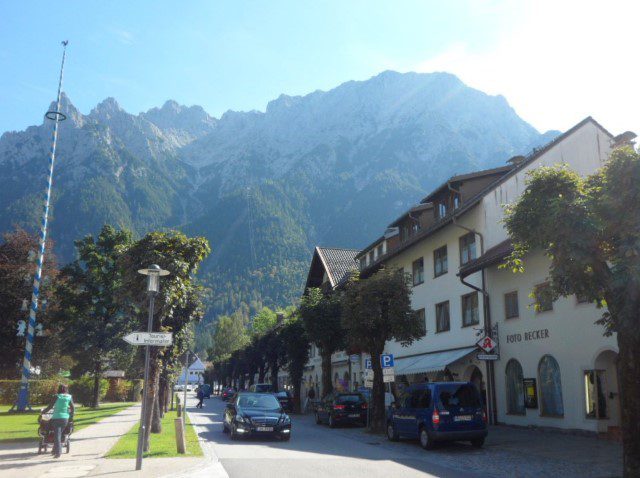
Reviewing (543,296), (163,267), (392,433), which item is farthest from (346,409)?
(543,296)

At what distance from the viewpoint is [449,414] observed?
54.9 feet

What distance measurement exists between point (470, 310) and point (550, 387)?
6690mm

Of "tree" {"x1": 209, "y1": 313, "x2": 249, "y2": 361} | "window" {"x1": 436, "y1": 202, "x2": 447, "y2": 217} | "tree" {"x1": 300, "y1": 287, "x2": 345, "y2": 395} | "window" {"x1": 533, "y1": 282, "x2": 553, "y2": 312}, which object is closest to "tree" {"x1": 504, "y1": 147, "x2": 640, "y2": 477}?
A: "window" {"x1": 533, "y1": 282, "x2": 553, "y2": 312}

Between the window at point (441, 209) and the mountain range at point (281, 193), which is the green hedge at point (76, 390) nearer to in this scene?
the window at point (441, 209)

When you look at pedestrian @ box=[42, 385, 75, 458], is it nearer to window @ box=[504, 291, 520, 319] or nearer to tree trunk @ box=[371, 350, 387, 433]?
tree trunk @ box=[371, 350, 387, 433]

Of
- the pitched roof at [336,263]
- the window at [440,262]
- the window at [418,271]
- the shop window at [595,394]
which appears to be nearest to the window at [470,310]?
the window at [440,262]

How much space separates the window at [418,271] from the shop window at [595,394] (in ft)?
47.2

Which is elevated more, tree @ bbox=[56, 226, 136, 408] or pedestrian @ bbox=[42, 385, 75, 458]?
tree @ bbox=[56, 226, 136, 408]

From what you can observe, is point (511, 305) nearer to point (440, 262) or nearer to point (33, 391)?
point (440, 262)

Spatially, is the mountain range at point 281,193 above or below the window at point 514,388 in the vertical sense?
above

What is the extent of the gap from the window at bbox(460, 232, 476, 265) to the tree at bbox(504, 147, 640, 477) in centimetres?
1518

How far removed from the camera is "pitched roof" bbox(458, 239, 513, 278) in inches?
884

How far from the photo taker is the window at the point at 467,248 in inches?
1063

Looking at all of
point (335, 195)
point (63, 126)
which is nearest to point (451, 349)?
point (335, 195)
